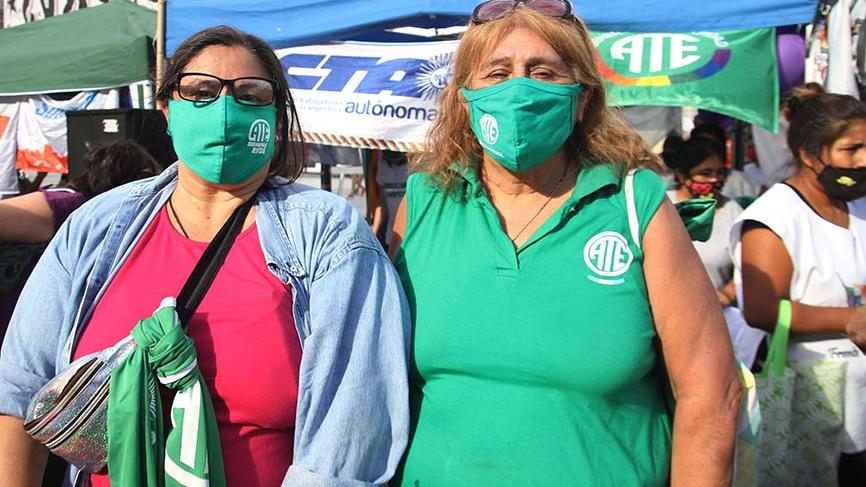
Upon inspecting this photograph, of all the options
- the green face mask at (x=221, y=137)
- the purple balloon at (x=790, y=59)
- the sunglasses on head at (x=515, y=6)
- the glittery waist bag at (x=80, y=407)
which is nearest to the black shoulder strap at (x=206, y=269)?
the glittery waist bag at (x=80, y=407)

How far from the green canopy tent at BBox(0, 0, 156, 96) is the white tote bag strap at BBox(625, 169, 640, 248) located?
6.34 m

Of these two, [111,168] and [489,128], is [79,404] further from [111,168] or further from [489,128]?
[111,168]

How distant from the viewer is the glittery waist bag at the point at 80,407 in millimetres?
1699

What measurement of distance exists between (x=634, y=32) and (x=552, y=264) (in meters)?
3.79

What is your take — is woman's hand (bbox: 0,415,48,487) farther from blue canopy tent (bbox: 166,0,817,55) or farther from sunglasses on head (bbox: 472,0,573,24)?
blue canopy tent (bbox: 166,0,817,55)

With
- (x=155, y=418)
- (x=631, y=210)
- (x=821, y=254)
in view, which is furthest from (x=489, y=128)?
(x=821, y=254)

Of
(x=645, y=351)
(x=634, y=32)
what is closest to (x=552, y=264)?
(x=645, y=351)

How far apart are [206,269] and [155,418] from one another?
1.15 ft

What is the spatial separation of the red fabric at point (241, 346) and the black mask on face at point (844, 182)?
7.84 feet

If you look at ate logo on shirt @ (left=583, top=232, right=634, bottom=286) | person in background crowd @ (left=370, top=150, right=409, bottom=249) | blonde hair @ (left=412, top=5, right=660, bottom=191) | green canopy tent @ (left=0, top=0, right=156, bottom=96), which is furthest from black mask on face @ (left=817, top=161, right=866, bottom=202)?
green canopy tent @ (left=0, top=0, right=156, bottom=96)

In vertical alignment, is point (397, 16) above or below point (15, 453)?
above

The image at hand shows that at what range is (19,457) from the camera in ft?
6.00

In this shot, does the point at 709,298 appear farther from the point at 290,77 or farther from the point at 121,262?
the point at 290,77

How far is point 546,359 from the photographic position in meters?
1.74
